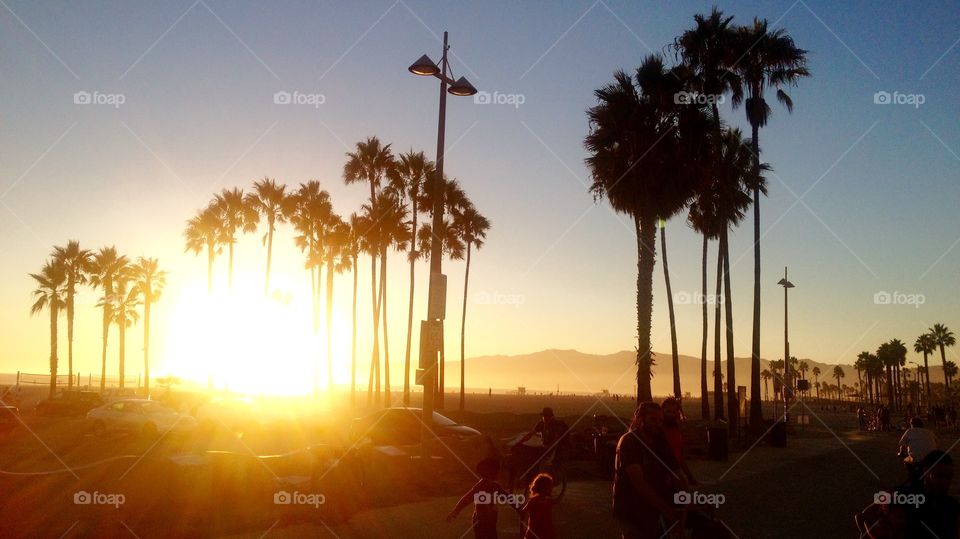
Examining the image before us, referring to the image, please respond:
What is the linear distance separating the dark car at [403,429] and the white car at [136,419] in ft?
45.2

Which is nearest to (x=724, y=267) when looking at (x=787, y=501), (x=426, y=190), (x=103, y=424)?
(x=426, y=190)

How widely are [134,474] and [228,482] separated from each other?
2.39 metres

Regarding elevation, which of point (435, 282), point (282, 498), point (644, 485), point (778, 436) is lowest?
point (778, 436)

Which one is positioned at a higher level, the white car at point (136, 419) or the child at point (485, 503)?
the child at point (485, 503)

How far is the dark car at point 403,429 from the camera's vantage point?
1989cm

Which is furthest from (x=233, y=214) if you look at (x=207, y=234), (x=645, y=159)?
(x=645, y=159)

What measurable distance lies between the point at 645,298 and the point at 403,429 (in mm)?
12326

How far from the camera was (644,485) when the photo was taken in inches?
249

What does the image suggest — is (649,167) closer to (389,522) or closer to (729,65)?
(729,65)

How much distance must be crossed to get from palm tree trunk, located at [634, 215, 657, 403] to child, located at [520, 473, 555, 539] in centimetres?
2176

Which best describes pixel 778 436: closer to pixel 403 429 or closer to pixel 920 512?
pixel 403 429

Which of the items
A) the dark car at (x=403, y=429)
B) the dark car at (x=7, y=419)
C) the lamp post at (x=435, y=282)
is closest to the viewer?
the lamp post at (x=435, y=282)

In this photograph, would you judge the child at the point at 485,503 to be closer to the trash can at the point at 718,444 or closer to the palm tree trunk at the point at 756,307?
the trash can at the point at 718,444

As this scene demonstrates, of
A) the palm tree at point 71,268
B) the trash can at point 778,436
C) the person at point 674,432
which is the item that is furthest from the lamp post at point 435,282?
the palm tree at point 71,268
